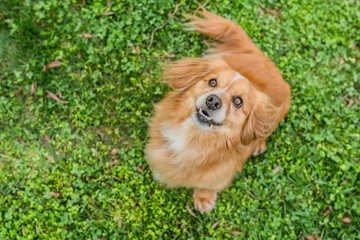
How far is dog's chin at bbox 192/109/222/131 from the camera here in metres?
3.36

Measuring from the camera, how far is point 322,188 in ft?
15.0

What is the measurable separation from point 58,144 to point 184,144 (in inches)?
55.5

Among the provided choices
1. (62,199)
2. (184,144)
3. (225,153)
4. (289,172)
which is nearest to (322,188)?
(289,172)

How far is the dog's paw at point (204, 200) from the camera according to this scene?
167 inches

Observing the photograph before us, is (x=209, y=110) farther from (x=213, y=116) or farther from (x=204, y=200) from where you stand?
(x=204, y=200)

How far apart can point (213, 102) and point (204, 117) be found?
182mm

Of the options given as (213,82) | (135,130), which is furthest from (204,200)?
(213,82)

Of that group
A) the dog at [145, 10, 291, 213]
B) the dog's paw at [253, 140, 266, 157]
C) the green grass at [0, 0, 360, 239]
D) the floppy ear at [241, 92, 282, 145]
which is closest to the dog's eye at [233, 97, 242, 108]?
the dog at [145, 10, 291, 213]

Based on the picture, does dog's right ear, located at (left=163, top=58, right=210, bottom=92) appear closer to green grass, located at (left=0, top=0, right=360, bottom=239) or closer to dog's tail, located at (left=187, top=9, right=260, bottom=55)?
dog's tail, located at (left=187, top=9, right=260, bottom=55)

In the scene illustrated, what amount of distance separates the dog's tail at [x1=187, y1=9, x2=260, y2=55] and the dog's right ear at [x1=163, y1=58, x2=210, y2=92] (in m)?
0.75

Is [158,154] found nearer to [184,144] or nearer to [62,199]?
[184,144]

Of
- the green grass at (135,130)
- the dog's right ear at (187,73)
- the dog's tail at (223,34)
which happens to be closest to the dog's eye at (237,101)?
the dog's right ear at (187,73)

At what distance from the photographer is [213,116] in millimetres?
3318

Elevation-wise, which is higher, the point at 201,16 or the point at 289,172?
the point at 201,16
